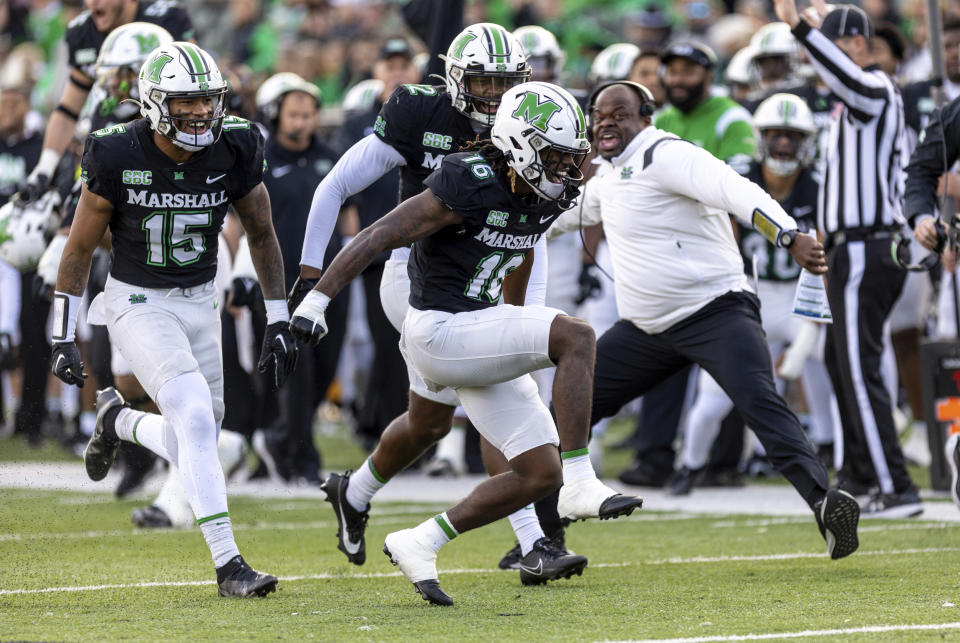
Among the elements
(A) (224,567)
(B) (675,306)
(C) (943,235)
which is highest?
(C) (943,235)

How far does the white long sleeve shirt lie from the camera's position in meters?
6.34

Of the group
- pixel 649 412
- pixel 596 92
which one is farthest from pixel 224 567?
pixel 649 412

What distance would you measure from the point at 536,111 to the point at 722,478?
4452 millimetres

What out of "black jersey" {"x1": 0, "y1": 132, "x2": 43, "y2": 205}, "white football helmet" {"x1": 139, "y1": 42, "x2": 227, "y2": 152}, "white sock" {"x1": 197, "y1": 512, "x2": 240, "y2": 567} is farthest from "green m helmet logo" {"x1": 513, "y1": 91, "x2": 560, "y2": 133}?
"black jersey" {"x1": 0, "y1": 132, "x2": 43, "y2": 205}

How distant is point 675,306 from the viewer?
6406 millimetres

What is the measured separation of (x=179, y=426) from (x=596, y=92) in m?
2.26

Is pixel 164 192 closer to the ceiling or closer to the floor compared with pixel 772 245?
closer to the ceiling

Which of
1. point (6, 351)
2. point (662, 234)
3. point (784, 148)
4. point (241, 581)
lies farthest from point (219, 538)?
point (6, 351)

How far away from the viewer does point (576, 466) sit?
17.3 feet

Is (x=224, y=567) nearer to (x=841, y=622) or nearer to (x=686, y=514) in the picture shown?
(x=841, y=622)

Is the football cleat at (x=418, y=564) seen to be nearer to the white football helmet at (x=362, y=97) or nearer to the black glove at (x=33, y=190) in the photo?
the black glove at (x=33, y=190)

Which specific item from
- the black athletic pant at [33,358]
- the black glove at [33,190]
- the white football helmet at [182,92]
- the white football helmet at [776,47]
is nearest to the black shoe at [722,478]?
the white football helmet at [776,47]

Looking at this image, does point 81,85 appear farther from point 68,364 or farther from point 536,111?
point 536,111

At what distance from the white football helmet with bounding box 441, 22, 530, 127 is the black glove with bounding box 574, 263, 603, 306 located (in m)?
2.57
